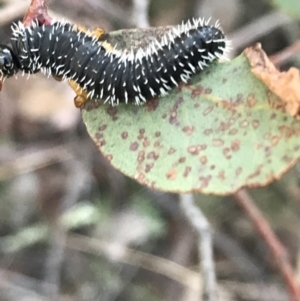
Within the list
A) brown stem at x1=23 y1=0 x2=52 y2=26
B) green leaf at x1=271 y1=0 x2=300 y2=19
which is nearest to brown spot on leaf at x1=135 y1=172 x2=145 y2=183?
brown stem at x1=23 y1=0 x2=52 y2=26

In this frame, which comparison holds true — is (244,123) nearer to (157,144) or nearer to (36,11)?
(157,144)

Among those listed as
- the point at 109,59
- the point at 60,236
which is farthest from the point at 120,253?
the point at 109,59

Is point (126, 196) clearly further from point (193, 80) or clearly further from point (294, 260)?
point (193, 80)

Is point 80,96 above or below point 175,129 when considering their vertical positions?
above

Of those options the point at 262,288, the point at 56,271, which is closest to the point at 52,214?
the point at 56,271

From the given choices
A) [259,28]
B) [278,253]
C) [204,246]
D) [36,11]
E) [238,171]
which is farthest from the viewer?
[259,28]

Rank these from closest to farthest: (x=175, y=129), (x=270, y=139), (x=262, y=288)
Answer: (x=270, y=139) < (x=175, y=129) < (x=262, y=288)

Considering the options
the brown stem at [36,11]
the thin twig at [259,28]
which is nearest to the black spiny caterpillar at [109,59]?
the brown stem at [36,11]
